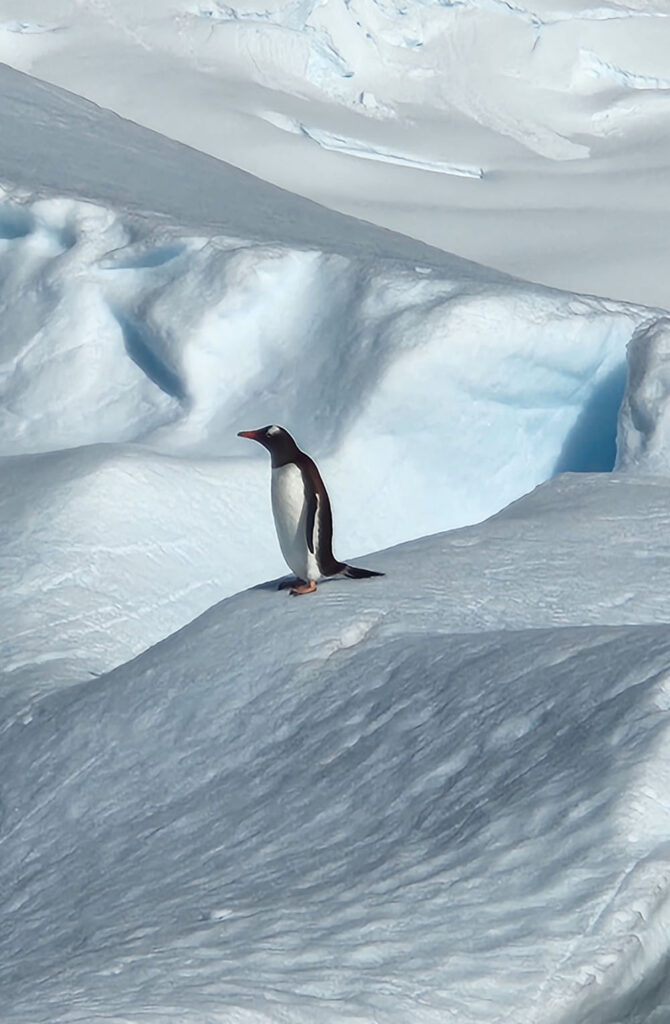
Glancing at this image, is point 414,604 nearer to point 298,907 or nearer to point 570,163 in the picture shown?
point 298,907

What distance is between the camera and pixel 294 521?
3.32 metres

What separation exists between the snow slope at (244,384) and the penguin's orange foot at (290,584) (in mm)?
832

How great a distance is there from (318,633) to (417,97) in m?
11.9

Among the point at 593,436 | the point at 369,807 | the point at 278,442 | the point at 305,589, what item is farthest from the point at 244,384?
the point at 369,807

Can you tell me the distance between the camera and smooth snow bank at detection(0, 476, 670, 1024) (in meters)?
1.88

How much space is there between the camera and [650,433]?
15.3 feet

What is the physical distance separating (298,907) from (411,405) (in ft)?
9.35

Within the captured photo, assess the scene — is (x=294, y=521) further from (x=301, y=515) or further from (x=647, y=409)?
(x=647, y=409)

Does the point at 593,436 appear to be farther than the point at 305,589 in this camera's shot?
Yes

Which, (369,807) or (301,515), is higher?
(301,515)

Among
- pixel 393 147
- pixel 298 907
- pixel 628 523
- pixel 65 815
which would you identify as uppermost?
pixel 393 147

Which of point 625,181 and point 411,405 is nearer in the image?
point 411,405

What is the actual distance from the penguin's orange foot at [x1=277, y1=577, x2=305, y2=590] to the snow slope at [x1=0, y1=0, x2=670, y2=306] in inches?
328

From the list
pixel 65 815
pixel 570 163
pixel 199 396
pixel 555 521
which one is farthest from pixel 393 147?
pixel 65 815
